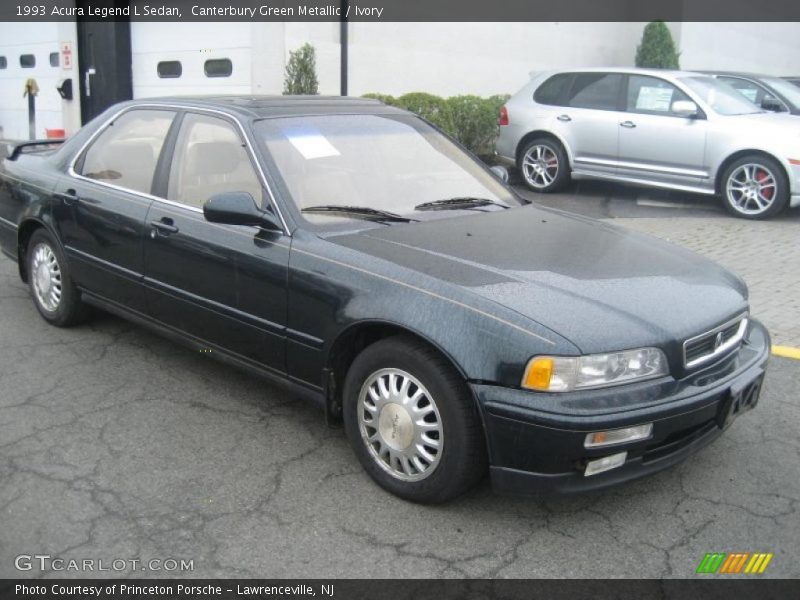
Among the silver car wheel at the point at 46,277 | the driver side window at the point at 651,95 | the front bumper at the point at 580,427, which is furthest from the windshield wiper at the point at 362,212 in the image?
the driver side window at the point at 651,95

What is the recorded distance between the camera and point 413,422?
328 cm

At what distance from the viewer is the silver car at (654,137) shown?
931 centimetres

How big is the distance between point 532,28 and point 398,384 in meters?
14.4

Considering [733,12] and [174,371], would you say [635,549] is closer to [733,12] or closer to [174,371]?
[174,371]

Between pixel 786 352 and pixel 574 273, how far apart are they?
7.96 feet

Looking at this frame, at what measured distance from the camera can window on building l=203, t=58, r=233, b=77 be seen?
1195 cm

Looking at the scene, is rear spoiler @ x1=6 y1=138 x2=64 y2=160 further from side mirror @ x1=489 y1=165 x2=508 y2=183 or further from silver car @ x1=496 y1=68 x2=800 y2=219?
silver car @ x1=496 y1=68 x2=800 y2=219

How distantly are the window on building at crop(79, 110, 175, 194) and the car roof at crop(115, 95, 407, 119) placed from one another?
13cm

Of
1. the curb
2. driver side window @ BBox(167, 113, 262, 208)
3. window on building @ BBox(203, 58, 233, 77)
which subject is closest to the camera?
driver side window @ BBox(167, 113, 262, 208)

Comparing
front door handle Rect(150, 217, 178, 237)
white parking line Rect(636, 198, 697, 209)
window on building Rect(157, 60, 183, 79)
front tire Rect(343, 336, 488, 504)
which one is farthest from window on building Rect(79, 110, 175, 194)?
window on building Rect(157, 60, 183, 79)

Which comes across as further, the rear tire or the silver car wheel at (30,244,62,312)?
the rear tire

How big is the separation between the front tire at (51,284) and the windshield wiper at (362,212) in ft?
6.87

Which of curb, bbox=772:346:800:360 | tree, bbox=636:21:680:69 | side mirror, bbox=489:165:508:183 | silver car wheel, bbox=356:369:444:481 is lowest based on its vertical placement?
curb, bbox=772:346:800:360

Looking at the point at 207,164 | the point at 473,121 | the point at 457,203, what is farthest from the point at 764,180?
the point at 207,164
